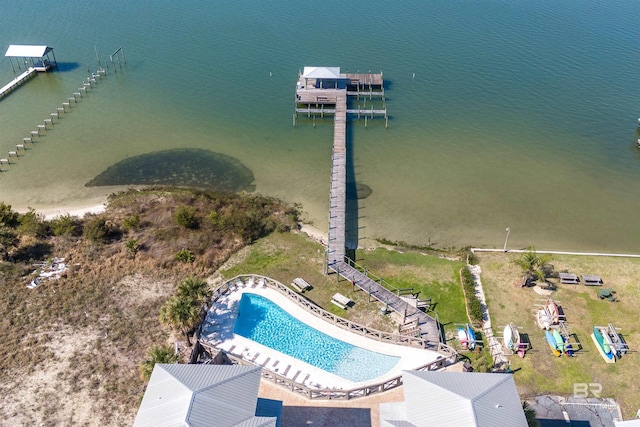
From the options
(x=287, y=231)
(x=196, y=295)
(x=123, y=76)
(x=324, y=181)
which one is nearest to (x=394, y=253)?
(x=287, y=231)

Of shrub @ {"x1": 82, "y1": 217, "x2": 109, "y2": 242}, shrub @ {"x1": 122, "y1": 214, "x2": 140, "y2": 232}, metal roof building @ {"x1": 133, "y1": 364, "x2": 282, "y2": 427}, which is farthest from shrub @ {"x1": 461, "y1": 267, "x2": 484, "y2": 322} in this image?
shrub @ {"x1": 82, "y1": 217, "x2": 109, "y2": 242}

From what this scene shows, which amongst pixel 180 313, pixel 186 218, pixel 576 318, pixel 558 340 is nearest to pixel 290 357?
pixel 180 313

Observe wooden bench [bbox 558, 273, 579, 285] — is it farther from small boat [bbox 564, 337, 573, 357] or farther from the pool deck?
the pool deck

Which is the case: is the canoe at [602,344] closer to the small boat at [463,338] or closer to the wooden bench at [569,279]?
the wooden bench at [569,279]

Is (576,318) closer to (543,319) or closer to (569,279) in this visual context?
(543,319)

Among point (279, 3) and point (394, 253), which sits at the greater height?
point (279, 3)

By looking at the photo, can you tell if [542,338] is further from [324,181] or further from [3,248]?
[3,248]
